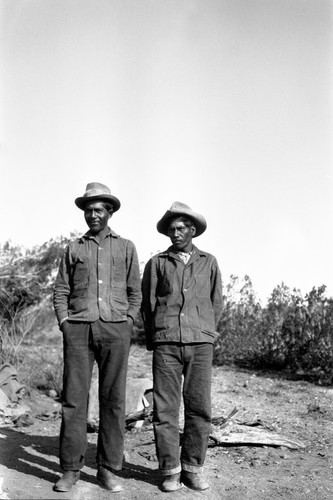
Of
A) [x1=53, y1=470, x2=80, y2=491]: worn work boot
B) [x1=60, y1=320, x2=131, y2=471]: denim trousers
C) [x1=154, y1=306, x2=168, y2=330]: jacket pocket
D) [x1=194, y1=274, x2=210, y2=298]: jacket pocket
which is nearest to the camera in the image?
[x1=53, y1=470, x2=80, y2=491]: worn work boot

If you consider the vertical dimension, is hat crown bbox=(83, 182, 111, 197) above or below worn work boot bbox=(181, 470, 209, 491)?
above

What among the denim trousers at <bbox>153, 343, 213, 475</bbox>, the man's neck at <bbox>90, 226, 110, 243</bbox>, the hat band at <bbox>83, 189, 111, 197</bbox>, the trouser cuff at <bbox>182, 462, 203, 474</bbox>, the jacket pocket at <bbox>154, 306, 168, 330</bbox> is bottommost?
the trouser cuff at <bbox>182, 462, 203, 474</bbox>

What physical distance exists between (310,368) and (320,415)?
2.04m

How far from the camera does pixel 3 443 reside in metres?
5.15

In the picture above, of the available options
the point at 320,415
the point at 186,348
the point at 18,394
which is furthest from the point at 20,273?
the point at 186,348

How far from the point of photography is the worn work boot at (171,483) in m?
3.86

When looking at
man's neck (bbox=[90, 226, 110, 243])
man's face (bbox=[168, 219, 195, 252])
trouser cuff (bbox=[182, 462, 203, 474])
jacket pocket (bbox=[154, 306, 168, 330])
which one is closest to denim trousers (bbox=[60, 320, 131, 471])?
jacket pocket (bbox=[154, 306, 168, 330])

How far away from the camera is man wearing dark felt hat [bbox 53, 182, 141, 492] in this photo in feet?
12.7

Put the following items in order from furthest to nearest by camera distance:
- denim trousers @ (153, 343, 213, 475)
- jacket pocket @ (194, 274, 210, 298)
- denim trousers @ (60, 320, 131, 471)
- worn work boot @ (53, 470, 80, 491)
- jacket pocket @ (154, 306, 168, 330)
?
jacket pocket @ (194, 274, 210, 298) < jacket pocket @ (154, 306, 168, 330) < denim trousers @ (153, 343, 213, 475) < denim trousers @ (60, 320, 131, 471) < worn work boot @ (53, 470, 80, 491)

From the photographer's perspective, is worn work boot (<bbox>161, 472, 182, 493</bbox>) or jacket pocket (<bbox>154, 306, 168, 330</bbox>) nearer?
worn work boot (<bbox>161, 472, 182, 493</bbox>)

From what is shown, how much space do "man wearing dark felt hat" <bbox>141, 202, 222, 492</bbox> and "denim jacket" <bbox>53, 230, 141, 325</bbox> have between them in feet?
0.69

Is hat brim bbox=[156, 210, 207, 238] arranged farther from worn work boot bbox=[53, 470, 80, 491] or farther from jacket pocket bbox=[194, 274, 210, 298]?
worn work boot bbox=[53, 470, 80, 491]

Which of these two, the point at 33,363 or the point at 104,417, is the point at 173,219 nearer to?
the point at 104,417

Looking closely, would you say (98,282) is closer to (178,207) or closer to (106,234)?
(106,234)
